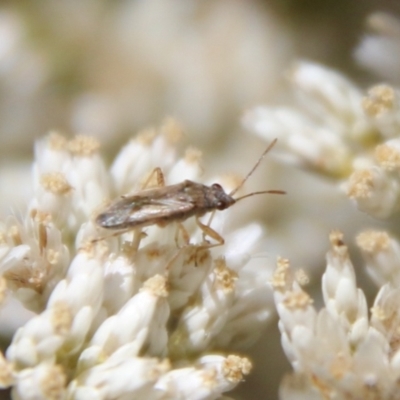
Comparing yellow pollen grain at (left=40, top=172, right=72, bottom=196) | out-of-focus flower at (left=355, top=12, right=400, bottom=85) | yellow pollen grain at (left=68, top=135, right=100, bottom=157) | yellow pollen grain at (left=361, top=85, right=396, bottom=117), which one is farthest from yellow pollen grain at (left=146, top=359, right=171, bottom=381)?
out-of-focus flower at (left=355, top=12, right=400, bottom=85)

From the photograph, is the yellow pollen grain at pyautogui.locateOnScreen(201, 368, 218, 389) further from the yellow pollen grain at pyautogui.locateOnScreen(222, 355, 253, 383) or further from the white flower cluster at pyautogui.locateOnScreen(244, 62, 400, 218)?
the white flower cluster at pyautogui.locateOnScreen(244, 62, 400, 218)

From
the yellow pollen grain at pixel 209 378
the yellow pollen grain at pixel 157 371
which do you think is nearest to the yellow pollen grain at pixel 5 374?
the yellow pollen grain at pixel 157 371

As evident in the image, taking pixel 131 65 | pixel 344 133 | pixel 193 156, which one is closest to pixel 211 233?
pixel 193 156

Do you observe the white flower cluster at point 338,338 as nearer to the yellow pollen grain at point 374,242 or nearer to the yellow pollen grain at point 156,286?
the yellow pollen grain at point 374,242

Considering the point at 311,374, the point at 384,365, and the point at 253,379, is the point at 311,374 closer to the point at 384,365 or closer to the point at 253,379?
the point at 384,365

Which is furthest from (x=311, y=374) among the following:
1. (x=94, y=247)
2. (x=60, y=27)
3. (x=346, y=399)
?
(x=60, y=27)
